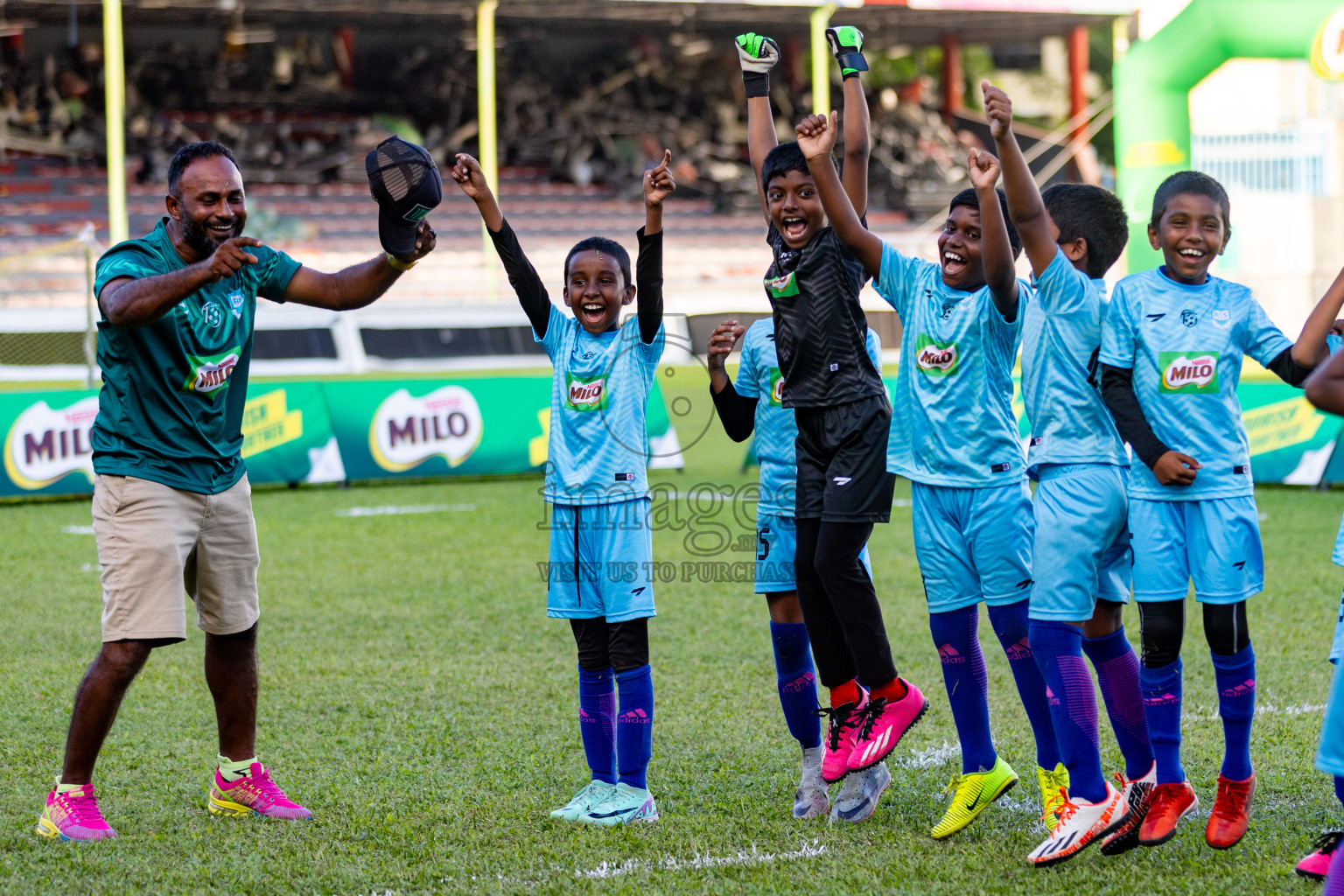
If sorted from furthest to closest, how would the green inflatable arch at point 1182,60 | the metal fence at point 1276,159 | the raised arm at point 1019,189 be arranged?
the metal fence at point 1276,159 → the green inflatable arch at point 1182,60 → the raised arm at point 1019,189

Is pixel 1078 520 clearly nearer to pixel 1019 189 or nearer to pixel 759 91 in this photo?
pixel 1019 189

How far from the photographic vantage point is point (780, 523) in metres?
4.38

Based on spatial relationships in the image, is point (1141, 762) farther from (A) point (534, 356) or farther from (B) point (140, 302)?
(A) point (534, 356)

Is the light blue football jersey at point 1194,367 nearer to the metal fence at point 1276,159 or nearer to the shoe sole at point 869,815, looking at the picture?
the shoe sole at point 869,815

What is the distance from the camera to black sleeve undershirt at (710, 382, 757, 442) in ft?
14.6

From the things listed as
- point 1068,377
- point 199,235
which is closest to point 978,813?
point 1068,377

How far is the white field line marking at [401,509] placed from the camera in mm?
10609

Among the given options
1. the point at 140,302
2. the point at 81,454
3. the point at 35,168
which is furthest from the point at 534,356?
the point at 140,302

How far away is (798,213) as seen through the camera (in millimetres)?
4105

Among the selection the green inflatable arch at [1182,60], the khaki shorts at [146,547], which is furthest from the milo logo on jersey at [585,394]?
the green inflatable arch at [1182,60]

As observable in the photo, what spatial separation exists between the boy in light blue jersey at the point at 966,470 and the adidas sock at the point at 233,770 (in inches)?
82.2

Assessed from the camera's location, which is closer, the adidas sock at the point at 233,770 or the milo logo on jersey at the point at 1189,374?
the milo logo on jersey at the point at 1189,374

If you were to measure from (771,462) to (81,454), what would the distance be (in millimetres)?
8364

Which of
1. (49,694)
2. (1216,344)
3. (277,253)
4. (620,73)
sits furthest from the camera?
(620,73)
